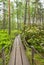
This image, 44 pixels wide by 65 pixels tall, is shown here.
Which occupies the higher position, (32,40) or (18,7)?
(18,7)

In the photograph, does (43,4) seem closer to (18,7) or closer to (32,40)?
(18,7)

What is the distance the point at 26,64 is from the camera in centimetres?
1030

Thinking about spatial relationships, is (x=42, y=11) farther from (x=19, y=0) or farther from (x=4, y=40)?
(x=4, y=40)

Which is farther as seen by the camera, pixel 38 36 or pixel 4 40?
pixel 38 36

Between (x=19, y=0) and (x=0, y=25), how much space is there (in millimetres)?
18484

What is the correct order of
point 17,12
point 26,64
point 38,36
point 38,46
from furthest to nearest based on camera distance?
1. point 17,12
2. point 38,36
3. point 38,46
4. point 26,64

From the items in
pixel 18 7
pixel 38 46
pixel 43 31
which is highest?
pixel 18 7

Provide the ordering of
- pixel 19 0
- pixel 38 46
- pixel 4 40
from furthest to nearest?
1. pixel 19 0
2. pixel 38 46
3. pixel 4 40

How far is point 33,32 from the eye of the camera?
734 inches

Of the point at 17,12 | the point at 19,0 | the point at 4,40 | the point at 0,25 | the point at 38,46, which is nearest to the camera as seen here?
the point at 4,40

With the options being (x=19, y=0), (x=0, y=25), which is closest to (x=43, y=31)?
(x=0, y=25)

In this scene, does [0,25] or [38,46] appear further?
[0,25]

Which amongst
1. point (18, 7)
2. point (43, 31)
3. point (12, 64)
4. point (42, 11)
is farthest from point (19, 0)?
point (12, 64)

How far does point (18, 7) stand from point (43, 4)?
27.9ft
